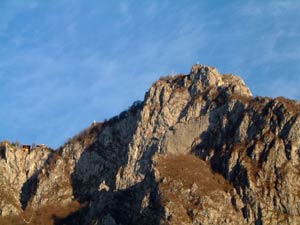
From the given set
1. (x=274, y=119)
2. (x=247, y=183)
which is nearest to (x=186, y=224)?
(x=247, y=183)

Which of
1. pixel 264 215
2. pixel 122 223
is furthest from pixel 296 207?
pixel 122 223

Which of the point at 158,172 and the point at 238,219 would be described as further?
the point at 158,172

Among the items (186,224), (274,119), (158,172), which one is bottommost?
(186,224)

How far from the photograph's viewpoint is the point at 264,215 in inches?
7067

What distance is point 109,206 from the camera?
19888cm

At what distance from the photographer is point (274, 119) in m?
197

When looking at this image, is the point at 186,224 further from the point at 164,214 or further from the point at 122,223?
the point at 122,223

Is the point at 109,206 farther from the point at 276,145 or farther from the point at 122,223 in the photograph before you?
the point at 276,145

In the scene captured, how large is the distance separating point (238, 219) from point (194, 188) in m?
12.0

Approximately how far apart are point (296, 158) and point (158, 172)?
27.1 m

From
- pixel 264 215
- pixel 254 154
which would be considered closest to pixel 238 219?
pixel 264 215

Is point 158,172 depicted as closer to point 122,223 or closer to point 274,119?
point 122,223

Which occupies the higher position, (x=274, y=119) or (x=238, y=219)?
(x=274, y=119)

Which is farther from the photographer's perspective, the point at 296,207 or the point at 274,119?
the point at 274,119
